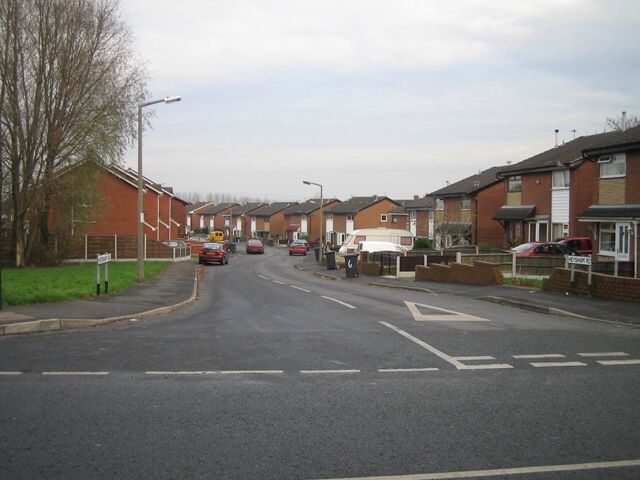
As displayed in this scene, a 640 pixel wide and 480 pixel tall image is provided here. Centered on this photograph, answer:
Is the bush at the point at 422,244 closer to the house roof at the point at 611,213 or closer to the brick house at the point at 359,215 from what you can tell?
the house roof at the point at 611,213

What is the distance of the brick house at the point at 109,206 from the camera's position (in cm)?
3225

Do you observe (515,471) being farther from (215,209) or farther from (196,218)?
(196,218)

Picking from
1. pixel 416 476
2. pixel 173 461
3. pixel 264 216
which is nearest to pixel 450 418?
pixel 416 476

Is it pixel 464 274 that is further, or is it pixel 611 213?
pixel 464 274

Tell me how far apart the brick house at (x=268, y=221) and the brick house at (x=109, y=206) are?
4719 cm

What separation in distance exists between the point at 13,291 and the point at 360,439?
43.7 ft

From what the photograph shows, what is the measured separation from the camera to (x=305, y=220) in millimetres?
98000

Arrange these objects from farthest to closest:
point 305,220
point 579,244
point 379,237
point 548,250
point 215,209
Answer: point 215,209
point 305,220
point 379,237
point 579,244
point 548,250

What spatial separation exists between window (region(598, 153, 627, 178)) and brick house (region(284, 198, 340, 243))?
6648 centimetres

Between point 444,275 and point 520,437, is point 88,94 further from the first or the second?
point 520,437

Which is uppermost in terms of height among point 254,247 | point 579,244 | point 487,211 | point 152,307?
point 487,211

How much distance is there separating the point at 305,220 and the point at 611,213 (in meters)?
76.1

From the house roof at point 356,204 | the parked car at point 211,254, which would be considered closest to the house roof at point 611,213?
the parked car at point 211,254

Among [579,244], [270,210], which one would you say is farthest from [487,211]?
[270,210]
